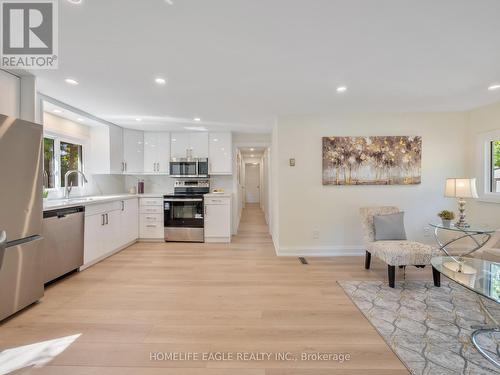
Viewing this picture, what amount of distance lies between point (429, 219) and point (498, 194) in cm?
90

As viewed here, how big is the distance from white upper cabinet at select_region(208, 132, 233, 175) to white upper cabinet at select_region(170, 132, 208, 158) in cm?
15

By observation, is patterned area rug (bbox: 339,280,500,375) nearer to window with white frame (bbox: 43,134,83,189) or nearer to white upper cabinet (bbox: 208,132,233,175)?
white upper cabinet (bbox: 208,132,233,175)

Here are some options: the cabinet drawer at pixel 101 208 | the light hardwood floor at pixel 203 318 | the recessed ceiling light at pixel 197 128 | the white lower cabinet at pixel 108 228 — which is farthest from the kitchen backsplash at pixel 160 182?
the light hardwood floor at pixel 203 318

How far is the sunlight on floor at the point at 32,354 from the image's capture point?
1.61m

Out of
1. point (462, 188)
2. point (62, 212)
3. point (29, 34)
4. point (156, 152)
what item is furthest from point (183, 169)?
point (462, 188)

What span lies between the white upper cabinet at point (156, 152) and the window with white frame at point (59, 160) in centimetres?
116

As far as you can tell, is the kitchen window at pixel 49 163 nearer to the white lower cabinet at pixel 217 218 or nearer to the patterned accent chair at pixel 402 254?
the white lower cabinet at pixel 217 218

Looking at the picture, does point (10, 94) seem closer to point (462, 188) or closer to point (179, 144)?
point (179, 144)

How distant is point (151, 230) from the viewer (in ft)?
15.9

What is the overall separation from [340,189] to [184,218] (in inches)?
117

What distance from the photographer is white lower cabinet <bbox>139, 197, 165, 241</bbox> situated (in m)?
4.86

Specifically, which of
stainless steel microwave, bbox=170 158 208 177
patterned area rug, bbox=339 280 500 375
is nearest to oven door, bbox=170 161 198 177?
Answer: stainless steel microwave, bbox=170 158 208 177

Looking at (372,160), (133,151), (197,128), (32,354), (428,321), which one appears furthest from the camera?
(133,151)

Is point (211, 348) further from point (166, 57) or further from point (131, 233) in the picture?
point (131, 233)
